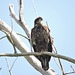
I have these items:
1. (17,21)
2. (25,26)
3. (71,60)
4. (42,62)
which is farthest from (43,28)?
(71,60)

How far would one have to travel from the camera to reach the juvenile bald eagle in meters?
4.28

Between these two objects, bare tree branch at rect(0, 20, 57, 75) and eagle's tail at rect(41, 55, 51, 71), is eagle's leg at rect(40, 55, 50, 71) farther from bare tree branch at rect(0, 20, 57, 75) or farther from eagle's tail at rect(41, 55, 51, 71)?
bare tree branch at rect(0, 20, 57, 75)

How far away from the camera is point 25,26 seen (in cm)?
538

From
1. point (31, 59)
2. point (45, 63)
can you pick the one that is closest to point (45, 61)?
point (45, 63)

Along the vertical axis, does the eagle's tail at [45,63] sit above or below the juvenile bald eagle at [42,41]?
below

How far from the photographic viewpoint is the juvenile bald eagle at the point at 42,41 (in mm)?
4277

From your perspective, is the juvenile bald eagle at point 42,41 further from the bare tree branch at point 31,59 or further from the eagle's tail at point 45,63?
the bare tree branch at point 31,59

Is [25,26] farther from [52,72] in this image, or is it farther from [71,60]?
[71,60]

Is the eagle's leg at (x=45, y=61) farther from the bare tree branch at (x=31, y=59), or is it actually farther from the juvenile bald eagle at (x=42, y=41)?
the bare tree branch at (x=31, y=59)

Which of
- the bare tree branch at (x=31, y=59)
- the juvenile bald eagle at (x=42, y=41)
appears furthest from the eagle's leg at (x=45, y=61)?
the bare tree branch at (x=31, y=59)

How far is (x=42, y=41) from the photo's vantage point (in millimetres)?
4355

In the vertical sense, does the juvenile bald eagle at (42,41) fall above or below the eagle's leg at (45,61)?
above

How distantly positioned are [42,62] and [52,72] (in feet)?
1.13

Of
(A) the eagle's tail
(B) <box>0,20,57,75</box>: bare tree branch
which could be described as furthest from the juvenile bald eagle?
(B) <box>0,20,57,75</box>: bare tree branch
